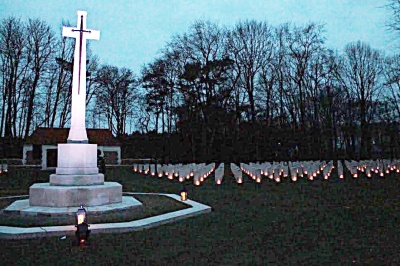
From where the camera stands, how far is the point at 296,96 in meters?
37.4

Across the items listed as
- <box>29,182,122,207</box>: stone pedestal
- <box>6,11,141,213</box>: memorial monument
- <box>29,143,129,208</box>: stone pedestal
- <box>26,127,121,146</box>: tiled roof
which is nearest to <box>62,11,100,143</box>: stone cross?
<box>6,11,141,213</box>: memorial monument

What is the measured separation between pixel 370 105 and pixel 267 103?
10679 mm

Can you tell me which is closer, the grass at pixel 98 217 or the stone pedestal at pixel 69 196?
the grass at pixel 98 217

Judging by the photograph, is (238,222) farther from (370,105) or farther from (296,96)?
(370,105)

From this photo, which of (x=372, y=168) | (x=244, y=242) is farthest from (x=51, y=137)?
(x=244, y=242)

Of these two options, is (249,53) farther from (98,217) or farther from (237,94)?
(98,217)

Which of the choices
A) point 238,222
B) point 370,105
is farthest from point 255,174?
point 370,105

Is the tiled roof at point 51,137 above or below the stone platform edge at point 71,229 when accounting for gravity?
above

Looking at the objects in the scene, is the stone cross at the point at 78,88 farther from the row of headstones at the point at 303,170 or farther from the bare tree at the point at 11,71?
the bare tree at the point at 11,71

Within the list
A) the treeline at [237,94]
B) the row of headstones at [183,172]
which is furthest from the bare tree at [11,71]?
the row of headstones at [183,172]

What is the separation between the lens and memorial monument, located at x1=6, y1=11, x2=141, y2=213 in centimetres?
A: 883

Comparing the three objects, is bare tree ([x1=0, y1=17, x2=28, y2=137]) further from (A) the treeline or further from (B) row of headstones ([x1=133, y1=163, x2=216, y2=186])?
(B) row of headstones ([x1=133, y1=163, x2=216, y2=186])

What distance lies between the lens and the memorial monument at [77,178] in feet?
29.0

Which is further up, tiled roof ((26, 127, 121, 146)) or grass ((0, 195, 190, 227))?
tiled roof ((26, 127, 121, 146))
